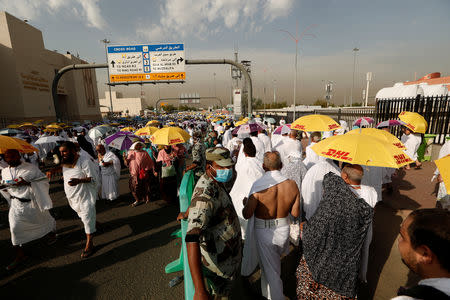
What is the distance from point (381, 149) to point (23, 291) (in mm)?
5288

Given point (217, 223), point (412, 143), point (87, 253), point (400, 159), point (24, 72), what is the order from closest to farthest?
point (217, 223)
point (400, 159)
point (87, 253)
point (412, 143)
point (24, 72)

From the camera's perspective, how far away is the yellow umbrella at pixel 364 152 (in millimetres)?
2350

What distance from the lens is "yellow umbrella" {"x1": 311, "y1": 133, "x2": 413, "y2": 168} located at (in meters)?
2.35

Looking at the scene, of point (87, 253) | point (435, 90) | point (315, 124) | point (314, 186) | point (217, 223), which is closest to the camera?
point (217, 223)

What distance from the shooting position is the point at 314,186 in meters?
3.24

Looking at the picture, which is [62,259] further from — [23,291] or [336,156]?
[336,156]

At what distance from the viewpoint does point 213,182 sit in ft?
5.97

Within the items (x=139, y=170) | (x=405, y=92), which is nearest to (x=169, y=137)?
(x=139, y=170)

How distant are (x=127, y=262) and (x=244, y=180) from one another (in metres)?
2.50

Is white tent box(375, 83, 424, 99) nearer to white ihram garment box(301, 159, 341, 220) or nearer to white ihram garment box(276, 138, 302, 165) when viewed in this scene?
white ihram garment box(276, 138, 302, 165)

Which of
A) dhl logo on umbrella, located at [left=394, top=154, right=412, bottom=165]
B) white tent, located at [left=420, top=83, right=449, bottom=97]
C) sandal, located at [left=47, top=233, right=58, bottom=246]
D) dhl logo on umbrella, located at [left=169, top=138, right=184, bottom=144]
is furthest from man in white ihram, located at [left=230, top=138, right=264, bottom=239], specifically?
white tent, located at [left=420, top=83, right=449, bottom=97]

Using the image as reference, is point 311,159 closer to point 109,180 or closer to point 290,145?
point 290,145

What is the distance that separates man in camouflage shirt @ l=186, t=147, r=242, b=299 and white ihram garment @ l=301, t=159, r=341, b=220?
1701 millimetres

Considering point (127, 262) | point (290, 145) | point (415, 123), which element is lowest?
point (127, 262)
